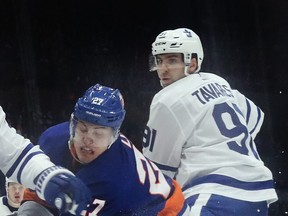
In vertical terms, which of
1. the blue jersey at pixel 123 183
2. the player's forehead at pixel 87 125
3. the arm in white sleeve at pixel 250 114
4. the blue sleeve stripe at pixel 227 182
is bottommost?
the blue sleeve stripe at pixel 227 182

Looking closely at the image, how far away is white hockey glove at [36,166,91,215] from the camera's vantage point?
1676mm

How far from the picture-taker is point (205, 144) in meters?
2.25

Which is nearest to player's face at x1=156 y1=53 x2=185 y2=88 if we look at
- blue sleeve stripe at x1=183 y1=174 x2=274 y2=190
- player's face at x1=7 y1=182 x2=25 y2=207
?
blue sleeve stripe at x1=183 y1=174 x2=274 y2=190

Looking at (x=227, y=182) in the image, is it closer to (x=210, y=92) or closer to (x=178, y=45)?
(x=210, y=92)

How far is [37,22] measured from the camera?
5.24 m

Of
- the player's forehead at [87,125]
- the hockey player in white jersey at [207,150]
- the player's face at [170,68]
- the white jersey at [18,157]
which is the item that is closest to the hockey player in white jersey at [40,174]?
the white jersey at [18,157]

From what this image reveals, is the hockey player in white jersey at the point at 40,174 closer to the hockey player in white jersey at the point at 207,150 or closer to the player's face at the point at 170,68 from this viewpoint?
the hockey player in white jersey at the point at 207,150

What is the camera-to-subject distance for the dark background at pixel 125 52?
16.9 feet

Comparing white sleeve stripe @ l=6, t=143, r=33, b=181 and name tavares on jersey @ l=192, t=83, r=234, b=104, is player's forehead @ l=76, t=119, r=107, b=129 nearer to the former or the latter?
white sleeve stripe @ l=6, t=143, r=33, b=181

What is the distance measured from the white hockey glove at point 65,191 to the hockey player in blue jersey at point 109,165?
0.08 m

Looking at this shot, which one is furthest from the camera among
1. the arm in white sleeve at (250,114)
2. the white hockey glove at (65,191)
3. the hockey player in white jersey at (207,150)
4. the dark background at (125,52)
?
the dark background at (125,52)

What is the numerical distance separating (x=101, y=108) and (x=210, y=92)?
614 millimetres

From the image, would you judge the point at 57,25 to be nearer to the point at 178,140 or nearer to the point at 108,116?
the point at 178,140

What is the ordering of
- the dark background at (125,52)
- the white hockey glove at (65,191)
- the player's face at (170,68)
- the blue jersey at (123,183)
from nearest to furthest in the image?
1. the white hockey glove at (65,191)
2. the blue jersey at (123,183)
3. the player's face at (170,68)
4. the dark background at (125,52)
